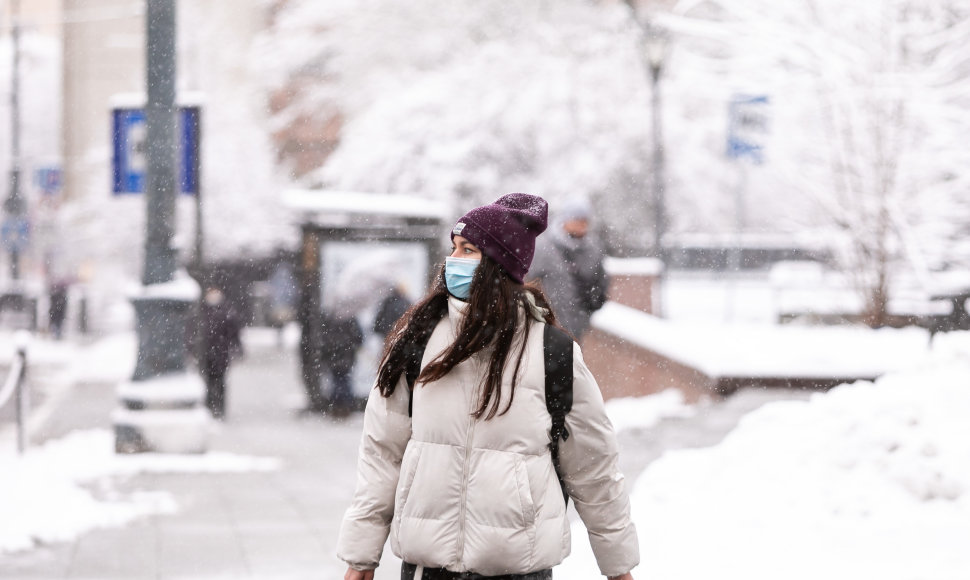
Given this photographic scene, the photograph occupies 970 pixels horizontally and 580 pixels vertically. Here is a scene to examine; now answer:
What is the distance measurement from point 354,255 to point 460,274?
9392 millimetres

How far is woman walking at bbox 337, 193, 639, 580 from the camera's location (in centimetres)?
275

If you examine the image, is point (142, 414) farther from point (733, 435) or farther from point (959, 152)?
point (959, 152)

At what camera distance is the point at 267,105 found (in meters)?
30.3

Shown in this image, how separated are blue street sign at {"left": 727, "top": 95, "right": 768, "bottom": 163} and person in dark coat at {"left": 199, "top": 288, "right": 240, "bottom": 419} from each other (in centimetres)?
610

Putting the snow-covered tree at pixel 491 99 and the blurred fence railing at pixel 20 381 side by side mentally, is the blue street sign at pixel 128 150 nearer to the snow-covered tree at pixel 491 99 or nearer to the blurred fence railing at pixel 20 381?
the blurred fence railing at pixel 20 381

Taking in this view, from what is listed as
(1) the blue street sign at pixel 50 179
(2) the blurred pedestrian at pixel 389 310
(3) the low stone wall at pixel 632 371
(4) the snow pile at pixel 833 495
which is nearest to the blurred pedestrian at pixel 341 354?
(2) the blurred pedestrian at pixel 389 310

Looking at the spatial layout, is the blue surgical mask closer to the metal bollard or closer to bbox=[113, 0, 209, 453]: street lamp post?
bbox=[113, 0, 209, 453]: street lamp post

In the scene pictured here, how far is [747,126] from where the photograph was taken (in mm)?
10234

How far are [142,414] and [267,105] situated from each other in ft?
74.5

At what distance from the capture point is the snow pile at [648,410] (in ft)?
26.6

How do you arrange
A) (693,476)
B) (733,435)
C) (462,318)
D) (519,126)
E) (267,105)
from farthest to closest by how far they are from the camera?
(267,105) < (519,126) < (733,435) < (693,476) < (462,318)

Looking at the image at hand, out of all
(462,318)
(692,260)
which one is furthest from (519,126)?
(462,318)

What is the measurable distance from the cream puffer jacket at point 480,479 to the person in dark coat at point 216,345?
9853mm

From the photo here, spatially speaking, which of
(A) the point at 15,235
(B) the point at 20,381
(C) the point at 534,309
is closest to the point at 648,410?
(B) the point at 20,381
